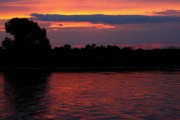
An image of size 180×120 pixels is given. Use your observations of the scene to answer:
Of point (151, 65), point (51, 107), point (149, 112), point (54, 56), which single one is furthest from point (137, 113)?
point (151, 65)

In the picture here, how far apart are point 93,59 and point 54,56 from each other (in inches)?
614

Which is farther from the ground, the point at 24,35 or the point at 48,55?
the point at 24,35

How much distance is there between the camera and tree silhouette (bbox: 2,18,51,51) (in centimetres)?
11700

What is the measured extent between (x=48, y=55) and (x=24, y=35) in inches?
445

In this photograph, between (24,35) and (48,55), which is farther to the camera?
(48,55)

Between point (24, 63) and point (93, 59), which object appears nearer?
point (24, 63)

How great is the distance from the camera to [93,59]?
139 m

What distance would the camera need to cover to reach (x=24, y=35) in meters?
118

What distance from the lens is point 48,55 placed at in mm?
125312

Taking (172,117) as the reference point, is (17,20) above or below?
above

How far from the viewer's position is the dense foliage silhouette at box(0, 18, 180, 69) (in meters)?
118

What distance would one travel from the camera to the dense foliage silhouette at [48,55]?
386 ft

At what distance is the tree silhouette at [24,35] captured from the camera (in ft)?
384

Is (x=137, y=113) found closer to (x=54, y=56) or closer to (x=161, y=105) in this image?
(x=161, y=105)
